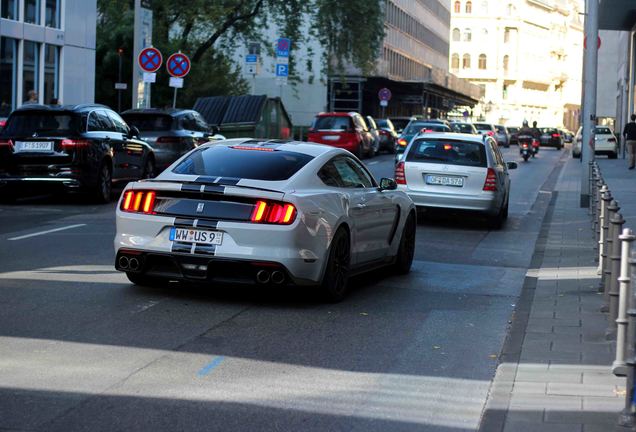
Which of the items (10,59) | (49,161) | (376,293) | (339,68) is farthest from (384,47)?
(376,293)

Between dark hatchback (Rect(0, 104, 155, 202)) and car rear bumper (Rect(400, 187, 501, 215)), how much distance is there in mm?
5320

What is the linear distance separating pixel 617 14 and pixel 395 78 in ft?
136

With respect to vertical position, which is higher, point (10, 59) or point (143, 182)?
point (10, 59)

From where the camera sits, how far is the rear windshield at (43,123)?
20.1 metres

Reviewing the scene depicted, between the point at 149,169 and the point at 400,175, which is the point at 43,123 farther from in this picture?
the point at 400,175

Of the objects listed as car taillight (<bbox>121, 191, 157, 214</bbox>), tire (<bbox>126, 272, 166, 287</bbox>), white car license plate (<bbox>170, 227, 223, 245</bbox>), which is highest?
car taillight (<bbox>121, 191, 157, 214</bbox>)

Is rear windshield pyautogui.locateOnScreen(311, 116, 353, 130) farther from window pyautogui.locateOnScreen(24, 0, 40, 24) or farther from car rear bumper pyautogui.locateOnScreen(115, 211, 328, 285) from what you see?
car rear bumper pyautogui.locateOnScreen(115, 211, 328, 285)

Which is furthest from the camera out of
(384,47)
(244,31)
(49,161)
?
(384,47)

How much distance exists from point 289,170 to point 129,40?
38.2 metres

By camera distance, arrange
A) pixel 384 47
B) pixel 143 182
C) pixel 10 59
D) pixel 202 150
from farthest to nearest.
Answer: pixel 384 47, pixel 10 59, pixel 202 150, pixel 143 182

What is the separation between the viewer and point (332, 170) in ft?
35.7

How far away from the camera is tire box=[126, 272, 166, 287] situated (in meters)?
10.5

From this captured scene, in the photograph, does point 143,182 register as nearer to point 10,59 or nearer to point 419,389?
point 419,389

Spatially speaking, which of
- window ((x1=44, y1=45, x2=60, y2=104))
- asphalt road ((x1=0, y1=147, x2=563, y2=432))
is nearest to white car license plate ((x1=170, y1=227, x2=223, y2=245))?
asphalt road ((x1=0, y1=147, x2=563, y2=432))
